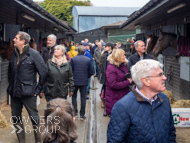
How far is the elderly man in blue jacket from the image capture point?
2900 millimetres

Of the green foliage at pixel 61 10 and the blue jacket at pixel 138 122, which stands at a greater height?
the green foliage at pixel 61 10

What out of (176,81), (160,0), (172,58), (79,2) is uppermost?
(79,2)

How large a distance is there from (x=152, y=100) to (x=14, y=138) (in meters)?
3.89

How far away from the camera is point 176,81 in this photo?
10.4m

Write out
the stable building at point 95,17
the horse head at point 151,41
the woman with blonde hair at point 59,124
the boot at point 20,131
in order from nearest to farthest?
the woman with blonde hair at point 59,124
the boot at point 20,131
the horse head at point 151,41
the stable building at point 95,17

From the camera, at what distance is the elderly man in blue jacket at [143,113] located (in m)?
2.90

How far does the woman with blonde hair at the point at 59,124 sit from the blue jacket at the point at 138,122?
63cm

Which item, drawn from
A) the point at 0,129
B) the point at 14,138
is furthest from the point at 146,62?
the point at 0,129

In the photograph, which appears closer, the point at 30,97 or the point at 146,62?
the point at 146,62

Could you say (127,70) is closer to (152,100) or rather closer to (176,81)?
(152,100)

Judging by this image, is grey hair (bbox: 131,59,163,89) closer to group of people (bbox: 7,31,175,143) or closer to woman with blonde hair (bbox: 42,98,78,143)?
group of people (bbox: 7,31,175,143)

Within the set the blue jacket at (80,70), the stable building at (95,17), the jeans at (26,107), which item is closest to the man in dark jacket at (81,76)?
the blue jacket at (80,70)

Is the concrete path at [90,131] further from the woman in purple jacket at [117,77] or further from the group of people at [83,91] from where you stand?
the woman in purple jacket at [117,77]

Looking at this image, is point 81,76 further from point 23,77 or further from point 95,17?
point 95,17
